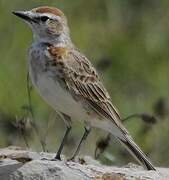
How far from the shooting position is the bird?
36.2 feet

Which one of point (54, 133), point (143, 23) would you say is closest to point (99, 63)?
point (54, 133)

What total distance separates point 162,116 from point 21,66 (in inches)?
87.7

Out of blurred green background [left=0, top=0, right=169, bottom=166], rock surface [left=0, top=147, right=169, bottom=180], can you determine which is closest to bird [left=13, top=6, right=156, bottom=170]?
rock surface [left=0, top=147, right=169, bottom=180]

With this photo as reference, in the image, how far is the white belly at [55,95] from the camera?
11.0 metres

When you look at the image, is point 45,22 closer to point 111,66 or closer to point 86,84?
point 86,84

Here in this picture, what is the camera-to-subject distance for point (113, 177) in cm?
1038

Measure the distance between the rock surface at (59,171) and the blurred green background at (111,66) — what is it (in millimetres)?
1732

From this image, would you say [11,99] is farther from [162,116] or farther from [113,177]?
[113,177]

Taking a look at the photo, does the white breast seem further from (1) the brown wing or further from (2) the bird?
(1) the brown wing

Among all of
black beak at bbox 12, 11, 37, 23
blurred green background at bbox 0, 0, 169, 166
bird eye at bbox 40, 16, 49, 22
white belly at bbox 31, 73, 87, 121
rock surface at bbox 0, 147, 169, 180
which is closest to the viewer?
rock surface at bbox 0, 147, 169, 180

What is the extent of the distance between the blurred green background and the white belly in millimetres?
1387

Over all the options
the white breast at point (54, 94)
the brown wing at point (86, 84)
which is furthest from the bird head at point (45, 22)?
the white breast at point (54, 94)

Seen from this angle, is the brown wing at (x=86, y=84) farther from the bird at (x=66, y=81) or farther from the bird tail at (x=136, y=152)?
the bird tail at (x=136, y=152)

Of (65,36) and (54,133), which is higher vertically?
(65,36)
